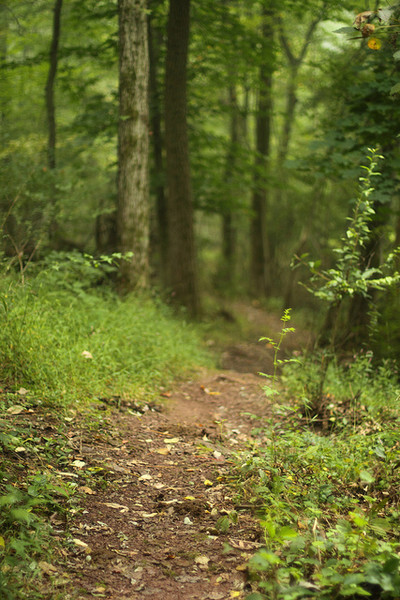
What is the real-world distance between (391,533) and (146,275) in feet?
16.8

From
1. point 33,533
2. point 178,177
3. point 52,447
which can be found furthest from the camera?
point 178,177

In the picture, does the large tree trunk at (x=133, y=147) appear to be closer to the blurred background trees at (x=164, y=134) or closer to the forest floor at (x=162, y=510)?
the blurred background trees at (x=164, y=134)

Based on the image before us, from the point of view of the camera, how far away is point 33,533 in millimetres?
2459

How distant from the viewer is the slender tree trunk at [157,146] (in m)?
9.35

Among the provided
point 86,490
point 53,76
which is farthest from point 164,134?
point 86,490

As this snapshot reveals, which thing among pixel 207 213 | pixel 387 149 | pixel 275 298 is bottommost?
pixel 275 298

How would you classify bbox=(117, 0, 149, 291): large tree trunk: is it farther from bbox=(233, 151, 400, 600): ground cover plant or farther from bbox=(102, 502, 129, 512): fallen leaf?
bbox=(102, 502, 129, 512): fallen leaf

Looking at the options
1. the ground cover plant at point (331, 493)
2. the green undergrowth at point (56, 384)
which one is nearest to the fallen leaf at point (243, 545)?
the ground cover plant at point (331, 493)

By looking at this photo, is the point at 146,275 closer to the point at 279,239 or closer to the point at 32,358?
the point at 32,358

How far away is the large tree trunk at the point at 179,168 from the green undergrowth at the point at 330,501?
4.24m

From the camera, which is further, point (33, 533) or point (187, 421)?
point (187, 421)

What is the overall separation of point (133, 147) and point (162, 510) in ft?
17.1

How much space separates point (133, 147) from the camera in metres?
6.67

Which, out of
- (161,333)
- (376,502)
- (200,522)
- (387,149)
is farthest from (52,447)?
(387,149)
